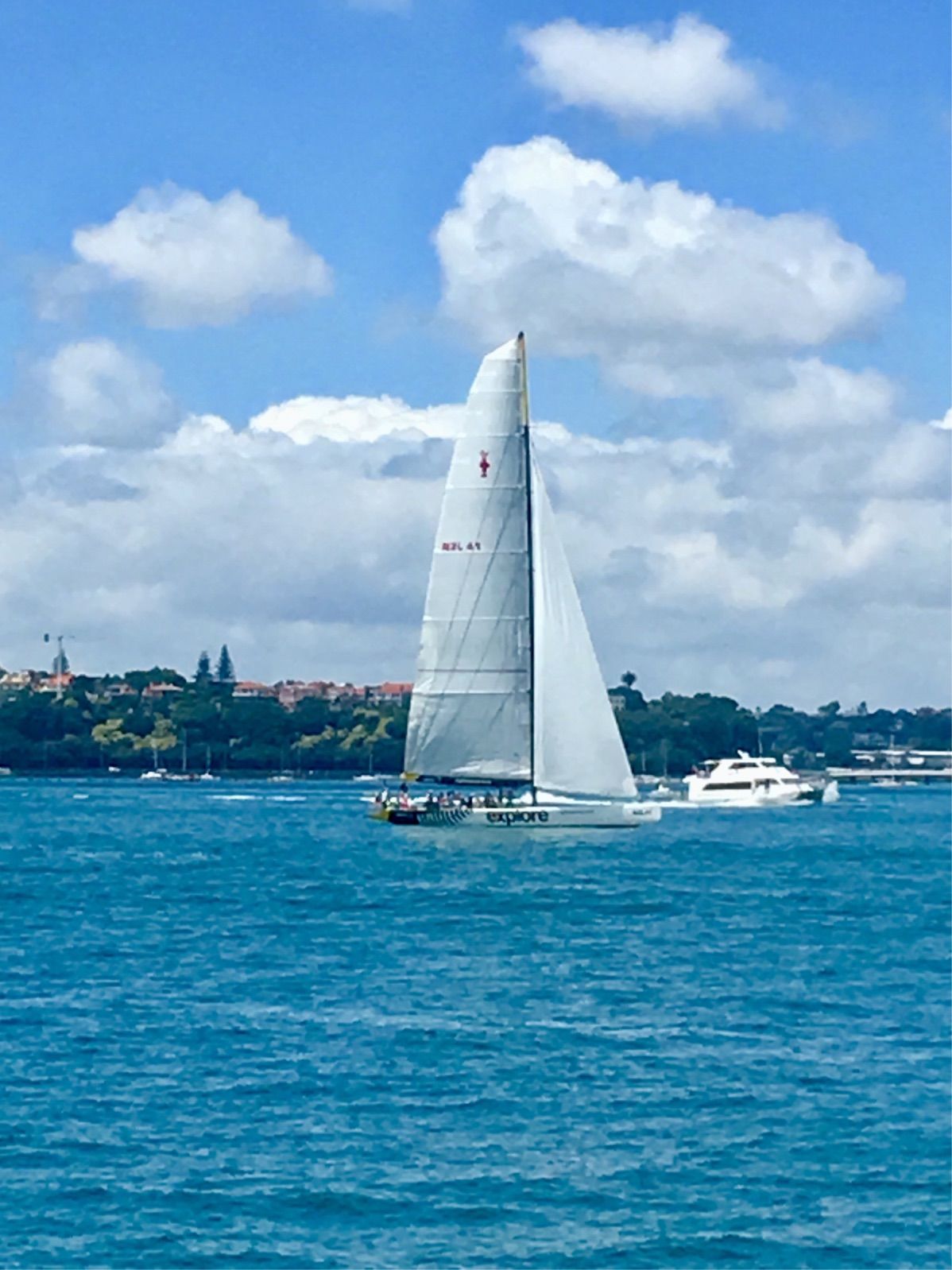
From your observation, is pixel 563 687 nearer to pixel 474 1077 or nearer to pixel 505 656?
pixel 505 656

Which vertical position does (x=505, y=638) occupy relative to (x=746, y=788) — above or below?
above

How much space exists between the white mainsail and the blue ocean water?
17.4m

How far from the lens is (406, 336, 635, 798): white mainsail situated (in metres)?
73.6

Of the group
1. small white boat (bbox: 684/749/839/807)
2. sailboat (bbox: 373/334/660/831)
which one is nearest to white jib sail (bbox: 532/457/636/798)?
sailboat (bbox: 373/334/660/831)

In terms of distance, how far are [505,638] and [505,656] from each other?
2.03 feet

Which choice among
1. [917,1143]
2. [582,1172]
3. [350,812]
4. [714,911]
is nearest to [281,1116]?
[582,1172]

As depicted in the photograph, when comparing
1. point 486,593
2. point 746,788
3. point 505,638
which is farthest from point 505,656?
point 746,788

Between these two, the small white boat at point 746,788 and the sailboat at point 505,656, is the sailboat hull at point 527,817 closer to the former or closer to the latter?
the sailboat at point 505,656

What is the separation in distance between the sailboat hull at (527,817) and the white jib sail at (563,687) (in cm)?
86

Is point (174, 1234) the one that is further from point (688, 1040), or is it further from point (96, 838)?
point (96, 838)

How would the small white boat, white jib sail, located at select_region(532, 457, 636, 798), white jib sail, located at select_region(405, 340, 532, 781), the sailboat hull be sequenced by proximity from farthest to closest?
the small white boat, white jib sail, located at select_region(532, 457, 636, 798), the sailboat hull, white jib sail, located at select_region(405, 340, 532, 781)

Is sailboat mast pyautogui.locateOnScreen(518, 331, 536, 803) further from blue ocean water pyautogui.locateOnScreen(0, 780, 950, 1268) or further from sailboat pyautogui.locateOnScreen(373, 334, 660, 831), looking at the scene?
blue ocean water pyautogui.locateOnScreen(0, 780, 950, 1268)

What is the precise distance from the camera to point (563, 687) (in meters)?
75.4

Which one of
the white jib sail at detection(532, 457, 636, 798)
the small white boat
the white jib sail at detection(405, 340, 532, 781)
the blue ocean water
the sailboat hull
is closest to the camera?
the blue ocean water
